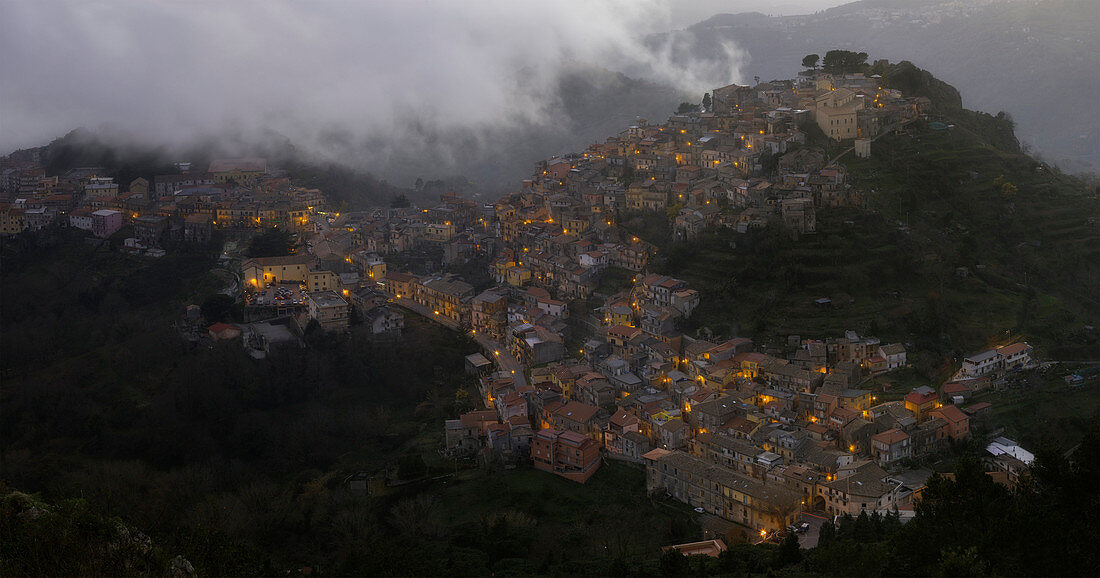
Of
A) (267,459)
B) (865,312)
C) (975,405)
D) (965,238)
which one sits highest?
(965,238)

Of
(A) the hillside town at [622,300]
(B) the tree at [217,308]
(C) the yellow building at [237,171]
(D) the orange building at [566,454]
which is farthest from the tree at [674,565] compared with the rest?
(C) the yellow building at [237,171]

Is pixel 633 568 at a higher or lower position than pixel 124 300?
lower

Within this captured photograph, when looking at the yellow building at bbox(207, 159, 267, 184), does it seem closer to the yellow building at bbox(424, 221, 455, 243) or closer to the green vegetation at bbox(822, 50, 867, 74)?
the yellow building at bbox(424, 221, 455, 243)

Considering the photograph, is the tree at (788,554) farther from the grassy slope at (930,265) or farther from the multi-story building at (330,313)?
the multi-story building at (330,313)

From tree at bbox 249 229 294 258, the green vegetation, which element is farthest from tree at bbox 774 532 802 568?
the green vegetation

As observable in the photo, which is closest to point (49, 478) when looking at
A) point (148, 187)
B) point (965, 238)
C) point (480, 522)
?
point (480, 522)

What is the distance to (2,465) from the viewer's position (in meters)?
16.5

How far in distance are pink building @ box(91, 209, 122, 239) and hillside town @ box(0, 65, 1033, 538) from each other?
0.22ft

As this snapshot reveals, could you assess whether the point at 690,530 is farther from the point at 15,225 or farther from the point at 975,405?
the point at 15,225

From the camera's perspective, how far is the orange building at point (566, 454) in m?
16.2

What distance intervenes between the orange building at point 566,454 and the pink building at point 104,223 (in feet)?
63.2

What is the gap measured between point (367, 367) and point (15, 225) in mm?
16196

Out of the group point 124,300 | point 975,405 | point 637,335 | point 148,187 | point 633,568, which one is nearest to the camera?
point 633,568

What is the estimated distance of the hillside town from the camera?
15.1 metres
